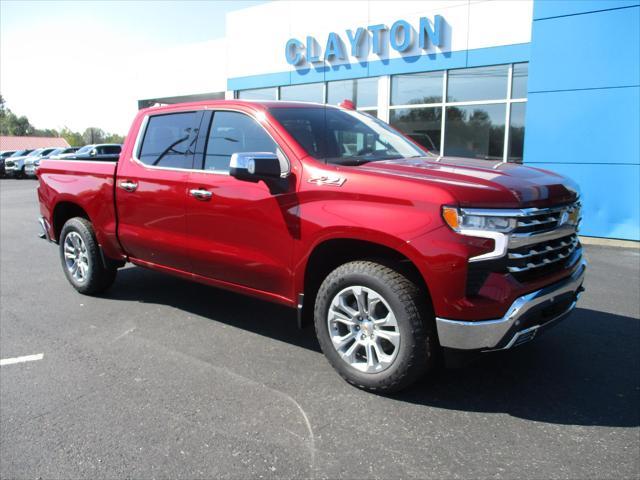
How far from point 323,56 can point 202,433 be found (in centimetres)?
1442

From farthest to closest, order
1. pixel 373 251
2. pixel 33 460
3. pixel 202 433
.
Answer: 1. pixel 373 251
2. pixel 202 433
3. pixel 33 460

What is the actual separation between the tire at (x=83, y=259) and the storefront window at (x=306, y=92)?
37.6 ft

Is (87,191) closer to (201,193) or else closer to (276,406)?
(201,193)

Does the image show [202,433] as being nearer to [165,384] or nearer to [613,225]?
[165,384]

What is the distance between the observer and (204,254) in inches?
170

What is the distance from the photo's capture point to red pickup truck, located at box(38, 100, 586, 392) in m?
2.99

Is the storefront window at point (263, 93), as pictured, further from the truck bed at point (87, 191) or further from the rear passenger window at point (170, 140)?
the rear passenger window at point (170, 140)

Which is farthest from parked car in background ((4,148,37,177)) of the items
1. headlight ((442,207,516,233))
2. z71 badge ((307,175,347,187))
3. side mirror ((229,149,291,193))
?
headlight ((442,207,516,233))

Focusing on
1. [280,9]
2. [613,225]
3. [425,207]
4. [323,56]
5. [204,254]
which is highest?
[280,9]

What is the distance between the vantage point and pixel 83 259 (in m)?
5.74

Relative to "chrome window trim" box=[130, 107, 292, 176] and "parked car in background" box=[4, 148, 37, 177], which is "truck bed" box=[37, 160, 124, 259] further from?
"parked car in background" box=[4, 148, 37, 177]

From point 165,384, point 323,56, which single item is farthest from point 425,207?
point 323,56

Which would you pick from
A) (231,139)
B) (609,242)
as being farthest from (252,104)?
(609,242)

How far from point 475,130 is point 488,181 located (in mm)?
10988
